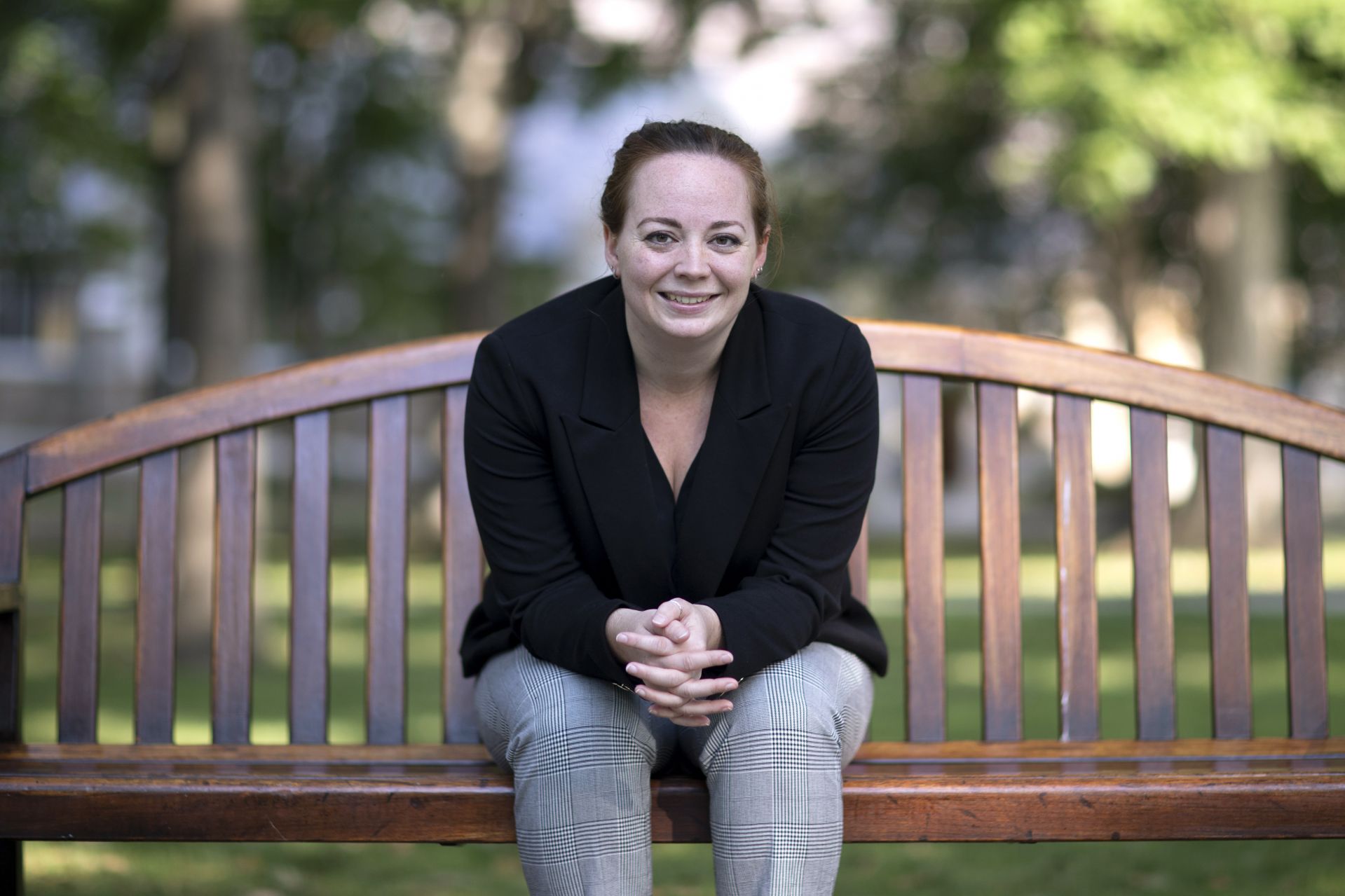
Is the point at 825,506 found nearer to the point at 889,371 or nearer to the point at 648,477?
the point at 648,477

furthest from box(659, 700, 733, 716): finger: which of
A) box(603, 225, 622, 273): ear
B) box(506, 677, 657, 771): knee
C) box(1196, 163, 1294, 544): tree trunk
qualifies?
box(1196, 163, 1294, 544): tree trunk

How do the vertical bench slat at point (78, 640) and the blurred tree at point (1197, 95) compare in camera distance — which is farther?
the blurred tree at point (1197, 95)

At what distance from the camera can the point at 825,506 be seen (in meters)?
2.72

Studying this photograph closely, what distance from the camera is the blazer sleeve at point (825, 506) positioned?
2.60 meters

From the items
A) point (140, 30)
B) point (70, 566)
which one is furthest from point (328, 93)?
point (70, 566)

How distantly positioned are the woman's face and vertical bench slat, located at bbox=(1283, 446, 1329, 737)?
136 centimetres

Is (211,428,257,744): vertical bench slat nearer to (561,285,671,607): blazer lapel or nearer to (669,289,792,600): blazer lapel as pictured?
(561,285,671,607): blazer lapel

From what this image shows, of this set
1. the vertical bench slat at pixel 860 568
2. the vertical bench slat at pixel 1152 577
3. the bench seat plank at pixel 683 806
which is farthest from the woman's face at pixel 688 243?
the vertical bench slat at pixel 1152 577

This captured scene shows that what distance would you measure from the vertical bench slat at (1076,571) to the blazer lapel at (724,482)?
792mm

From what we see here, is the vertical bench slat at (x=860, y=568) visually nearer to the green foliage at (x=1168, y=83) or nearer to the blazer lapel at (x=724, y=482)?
the blazer lapel at (x=724, y=482)

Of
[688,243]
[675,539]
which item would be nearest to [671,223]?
[688,243]

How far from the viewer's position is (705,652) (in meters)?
2.40

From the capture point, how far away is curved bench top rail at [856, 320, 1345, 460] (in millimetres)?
3092

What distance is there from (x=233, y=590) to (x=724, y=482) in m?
1.18
